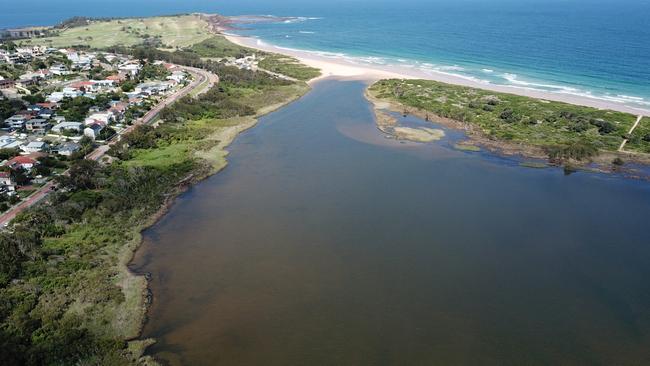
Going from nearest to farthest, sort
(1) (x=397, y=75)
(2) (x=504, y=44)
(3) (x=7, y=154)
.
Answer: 1. (3) (x=7, y=154)
2. (1) (x=397, y=75)
3. (2) (x=504, y=44)

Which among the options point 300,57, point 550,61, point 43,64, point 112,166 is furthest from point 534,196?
point 43,64

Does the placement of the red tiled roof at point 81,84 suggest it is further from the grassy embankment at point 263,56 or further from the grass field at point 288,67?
the grass field at point 288,67

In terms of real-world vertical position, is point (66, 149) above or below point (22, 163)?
below

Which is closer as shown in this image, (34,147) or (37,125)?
(34,147)

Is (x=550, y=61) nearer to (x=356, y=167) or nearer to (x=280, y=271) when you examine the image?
(x=356, y=167)

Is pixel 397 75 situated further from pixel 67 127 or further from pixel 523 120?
pixel 67 127

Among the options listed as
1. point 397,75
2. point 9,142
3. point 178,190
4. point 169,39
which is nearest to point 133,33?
point 169,39

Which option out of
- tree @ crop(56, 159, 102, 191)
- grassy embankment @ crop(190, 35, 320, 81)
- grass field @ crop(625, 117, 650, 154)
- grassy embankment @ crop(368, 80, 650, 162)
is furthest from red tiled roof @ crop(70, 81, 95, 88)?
grass field @ crop(625, 117, 650, 154)

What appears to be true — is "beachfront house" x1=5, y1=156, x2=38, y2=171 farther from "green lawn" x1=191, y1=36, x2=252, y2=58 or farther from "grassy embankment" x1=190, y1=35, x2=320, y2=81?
"green lawn" x1=191, y1=36, x2=252, y2=58
